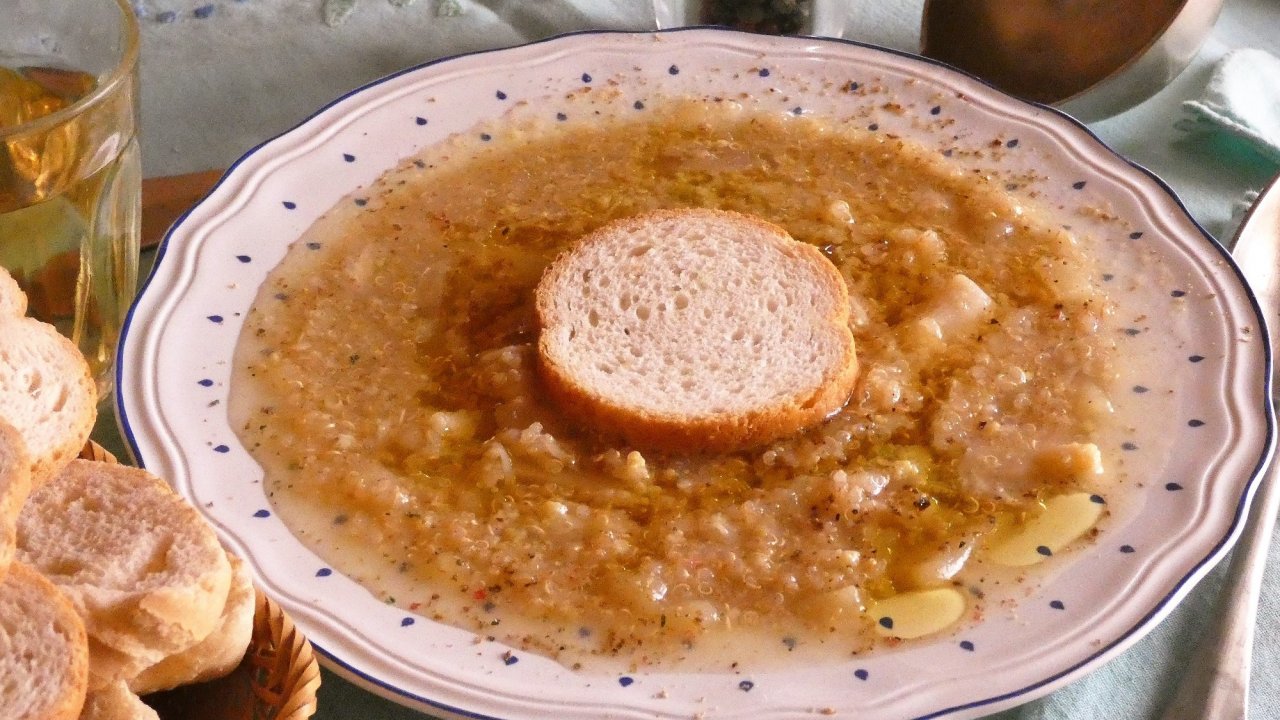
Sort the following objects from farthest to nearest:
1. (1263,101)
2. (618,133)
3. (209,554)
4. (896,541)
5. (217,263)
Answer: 1. (1263,101)
2. (618,133)
3. (217,263)
4. (896,541)
5. (209,554)

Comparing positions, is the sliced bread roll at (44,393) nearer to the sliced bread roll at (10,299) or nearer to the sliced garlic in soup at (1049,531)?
the sliced bread roll at (10,299)

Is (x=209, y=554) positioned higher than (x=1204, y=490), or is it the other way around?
(x=209, y=554)

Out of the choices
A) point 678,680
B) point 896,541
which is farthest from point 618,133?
point 678,680

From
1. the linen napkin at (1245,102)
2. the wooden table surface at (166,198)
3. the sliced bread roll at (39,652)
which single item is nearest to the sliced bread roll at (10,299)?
the sliced bread roll at (39,652)

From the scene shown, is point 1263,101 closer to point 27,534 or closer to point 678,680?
point 678,680

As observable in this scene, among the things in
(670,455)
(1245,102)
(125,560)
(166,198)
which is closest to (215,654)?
(125,560)

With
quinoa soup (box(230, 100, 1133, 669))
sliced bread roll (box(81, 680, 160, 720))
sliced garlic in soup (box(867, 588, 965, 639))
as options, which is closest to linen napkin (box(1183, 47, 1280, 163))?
quinoa soup (box(230, 100, 1133, 669))

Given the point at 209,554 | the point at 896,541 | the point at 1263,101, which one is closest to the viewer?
the point at 209,554

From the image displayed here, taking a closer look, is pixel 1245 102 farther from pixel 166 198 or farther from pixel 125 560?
pixel 125 560

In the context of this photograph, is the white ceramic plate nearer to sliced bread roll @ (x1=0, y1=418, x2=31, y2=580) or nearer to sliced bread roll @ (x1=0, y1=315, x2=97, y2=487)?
sliced bread roll @ (x1=0, y1=315, x2=97, y2=487)
